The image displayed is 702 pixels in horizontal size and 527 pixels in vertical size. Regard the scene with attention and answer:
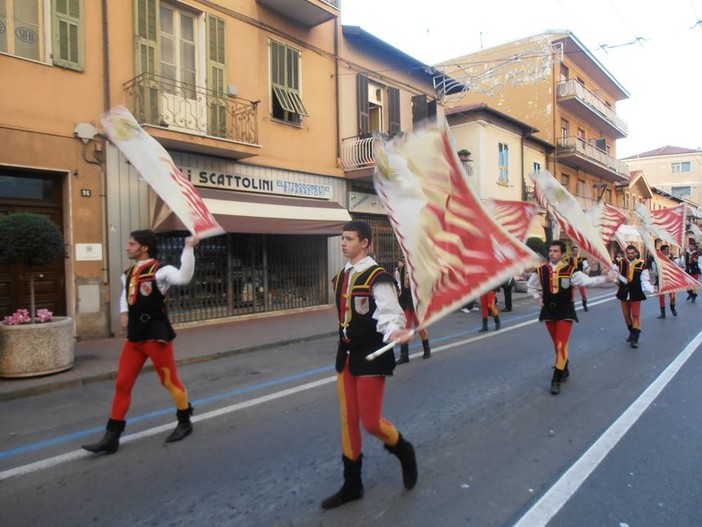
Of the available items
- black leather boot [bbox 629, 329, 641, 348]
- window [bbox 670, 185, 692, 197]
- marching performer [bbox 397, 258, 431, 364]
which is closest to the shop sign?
→ marching performer [bbox 397, 258, 431, 364]

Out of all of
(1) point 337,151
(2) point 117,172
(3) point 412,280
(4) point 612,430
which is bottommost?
(4) point 612,430

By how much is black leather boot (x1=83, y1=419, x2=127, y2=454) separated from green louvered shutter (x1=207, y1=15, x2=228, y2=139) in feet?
28.2

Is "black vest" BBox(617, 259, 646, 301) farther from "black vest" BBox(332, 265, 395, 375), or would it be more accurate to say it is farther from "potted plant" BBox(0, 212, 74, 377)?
A: "potted plant" BBox(0, 212, 74, 377)

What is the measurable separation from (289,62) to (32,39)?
6.46 m

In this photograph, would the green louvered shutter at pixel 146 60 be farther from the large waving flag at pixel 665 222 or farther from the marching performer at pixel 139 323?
the large waving flag at pixel 665 222

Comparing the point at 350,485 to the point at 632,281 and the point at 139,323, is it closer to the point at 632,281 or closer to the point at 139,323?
the point at 139,323

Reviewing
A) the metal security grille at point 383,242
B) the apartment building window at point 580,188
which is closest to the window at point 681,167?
the apartment building window at point 580,188

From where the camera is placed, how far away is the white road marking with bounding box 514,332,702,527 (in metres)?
3.02

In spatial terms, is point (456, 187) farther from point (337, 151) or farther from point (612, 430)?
point (337, 151)

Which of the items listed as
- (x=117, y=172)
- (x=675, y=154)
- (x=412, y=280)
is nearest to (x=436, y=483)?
(x=412, y=280)

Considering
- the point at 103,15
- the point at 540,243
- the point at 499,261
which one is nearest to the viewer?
the point at 499,261

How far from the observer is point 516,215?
4.82 m

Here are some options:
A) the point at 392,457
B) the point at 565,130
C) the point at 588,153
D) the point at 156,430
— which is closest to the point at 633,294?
the point at 392,457

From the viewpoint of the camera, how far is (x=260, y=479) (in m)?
3.57
